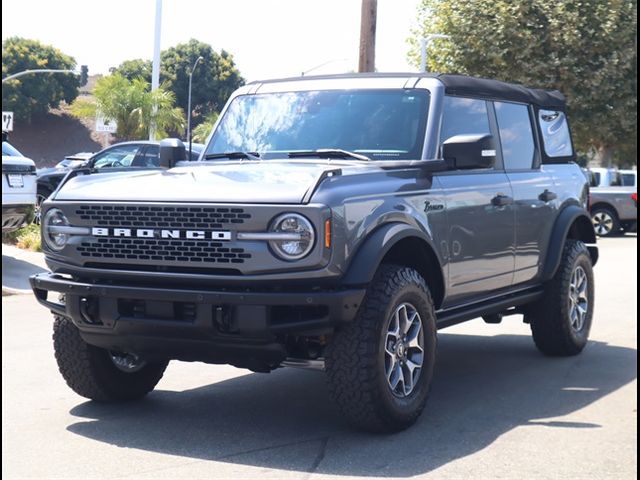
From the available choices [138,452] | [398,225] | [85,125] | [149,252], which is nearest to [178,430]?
[138,452]

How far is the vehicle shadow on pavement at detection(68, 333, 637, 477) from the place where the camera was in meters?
5.51

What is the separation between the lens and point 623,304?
12.1m

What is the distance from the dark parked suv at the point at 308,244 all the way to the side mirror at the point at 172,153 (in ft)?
0.04

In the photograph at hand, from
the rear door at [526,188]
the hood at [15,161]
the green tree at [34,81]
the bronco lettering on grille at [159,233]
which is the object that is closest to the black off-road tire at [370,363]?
the bronco lettering on grille at [159,233]

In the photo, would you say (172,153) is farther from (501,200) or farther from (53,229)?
(501,200)

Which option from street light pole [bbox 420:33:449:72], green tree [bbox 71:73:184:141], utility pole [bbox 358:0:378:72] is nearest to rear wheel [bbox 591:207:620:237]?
street light pole [bbox 420:33:449:72]

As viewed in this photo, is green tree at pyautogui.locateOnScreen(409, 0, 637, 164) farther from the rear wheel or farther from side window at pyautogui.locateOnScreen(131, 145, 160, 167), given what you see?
side window at pyautogui.locateOnScreen(131, 145, 160, 167)

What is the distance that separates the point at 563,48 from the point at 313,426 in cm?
2638

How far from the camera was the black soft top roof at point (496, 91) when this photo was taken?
723 cm

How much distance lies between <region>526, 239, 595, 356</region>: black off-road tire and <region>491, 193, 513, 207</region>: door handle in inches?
42.9

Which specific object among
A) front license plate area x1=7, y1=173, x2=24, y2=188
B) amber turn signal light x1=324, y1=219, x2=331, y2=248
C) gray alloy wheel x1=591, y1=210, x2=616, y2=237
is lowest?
gray alloy wheel x1=591, y1=210, x2=616, y2=237

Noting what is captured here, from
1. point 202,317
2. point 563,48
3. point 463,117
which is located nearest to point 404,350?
point 202,317

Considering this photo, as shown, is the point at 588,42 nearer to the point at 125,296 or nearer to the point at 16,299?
the point at 16,299

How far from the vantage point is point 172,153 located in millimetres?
7438
